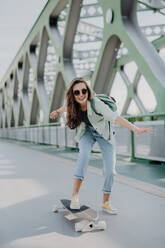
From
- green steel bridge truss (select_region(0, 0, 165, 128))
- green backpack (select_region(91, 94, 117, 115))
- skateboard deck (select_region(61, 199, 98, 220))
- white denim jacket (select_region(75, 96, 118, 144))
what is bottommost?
→ skateboard deck (select_region(61, 199, 98, 220))

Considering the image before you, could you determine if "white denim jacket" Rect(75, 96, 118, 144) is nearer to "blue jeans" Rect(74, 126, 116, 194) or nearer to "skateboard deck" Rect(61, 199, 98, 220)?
"blue jeans" Rect(74, 126, 116, 194)

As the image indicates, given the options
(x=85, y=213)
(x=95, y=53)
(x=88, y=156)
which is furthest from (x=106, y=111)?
(x=95, y=53)

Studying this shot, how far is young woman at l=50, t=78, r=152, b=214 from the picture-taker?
8.84 ft

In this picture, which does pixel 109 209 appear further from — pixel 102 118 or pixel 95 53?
pixel 95 53

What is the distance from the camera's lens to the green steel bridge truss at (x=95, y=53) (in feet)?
23.3

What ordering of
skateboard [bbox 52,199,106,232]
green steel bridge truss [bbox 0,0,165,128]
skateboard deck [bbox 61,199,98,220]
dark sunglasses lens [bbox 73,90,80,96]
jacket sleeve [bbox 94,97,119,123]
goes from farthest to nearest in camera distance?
green steel bridge truss [bbox 0,0,165,128] → dark sunglasses lens [bbox 73,90,80,96] → jacket sleeve [bbox 94,97,119,123] → skateboard deck [bbox 61,199,98,220] → skateboard [bbox 52,199,106,232]

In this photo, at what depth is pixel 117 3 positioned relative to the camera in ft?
25.5

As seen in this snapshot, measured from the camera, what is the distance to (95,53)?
82.7 ft

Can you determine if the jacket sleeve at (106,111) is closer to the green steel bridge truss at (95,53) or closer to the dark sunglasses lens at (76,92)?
the dark sunglasses lens at (76,92)

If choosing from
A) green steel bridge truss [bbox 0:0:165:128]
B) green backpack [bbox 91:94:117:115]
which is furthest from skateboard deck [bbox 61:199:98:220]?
green steel bridge truss [bbox 0:0:165:128]

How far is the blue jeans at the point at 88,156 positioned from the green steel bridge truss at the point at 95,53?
3194 mm

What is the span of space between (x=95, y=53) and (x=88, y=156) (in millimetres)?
23433

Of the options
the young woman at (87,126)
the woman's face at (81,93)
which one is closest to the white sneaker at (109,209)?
the young woman at (87,126)

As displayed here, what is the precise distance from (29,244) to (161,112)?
4408 mm
